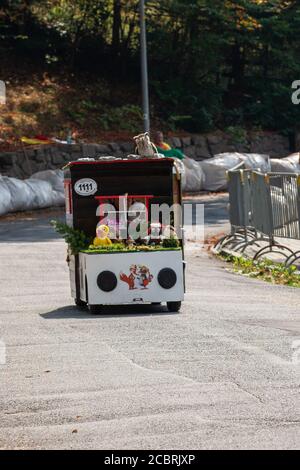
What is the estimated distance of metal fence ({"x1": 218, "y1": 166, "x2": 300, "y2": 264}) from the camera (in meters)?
20.5

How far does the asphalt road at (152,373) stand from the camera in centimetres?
828

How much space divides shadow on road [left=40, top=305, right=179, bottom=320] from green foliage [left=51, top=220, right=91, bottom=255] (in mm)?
710

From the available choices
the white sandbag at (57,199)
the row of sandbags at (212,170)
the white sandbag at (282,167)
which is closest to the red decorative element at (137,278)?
the white sandbag at (57,199)

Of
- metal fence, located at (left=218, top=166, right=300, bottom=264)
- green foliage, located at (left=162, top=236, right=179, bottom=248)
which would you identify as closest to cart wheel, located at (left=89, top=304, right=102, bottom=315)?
green foliage, located at (left=162, top=236, right=179, bottom=248)

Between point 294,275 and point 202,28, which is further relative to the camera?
point 202,28

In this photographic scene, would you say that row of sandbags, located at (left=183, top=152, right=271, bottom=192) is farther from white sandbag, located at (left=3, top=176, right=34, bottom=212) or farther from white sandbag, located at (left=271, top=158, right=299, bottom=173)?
white sandbag, located at (left=3, top=176, right=34, bottom=212)

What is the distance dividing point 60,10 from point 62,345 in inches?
1413

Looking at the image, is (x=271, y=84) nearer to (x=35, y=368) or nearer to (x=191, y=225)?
(x=191, y=225)

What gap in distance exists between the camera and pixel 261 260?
70.8 feet

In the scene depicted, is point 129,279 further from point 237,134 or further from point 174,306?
point 237,134

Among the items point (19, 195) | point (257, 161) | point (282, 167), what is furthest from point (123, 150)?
point (19, 195)

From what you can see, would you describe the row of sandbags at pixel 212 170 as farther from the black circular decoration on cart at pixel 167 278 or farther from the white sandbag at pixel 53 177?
the black circular decoration on cart at pixel 167 278
